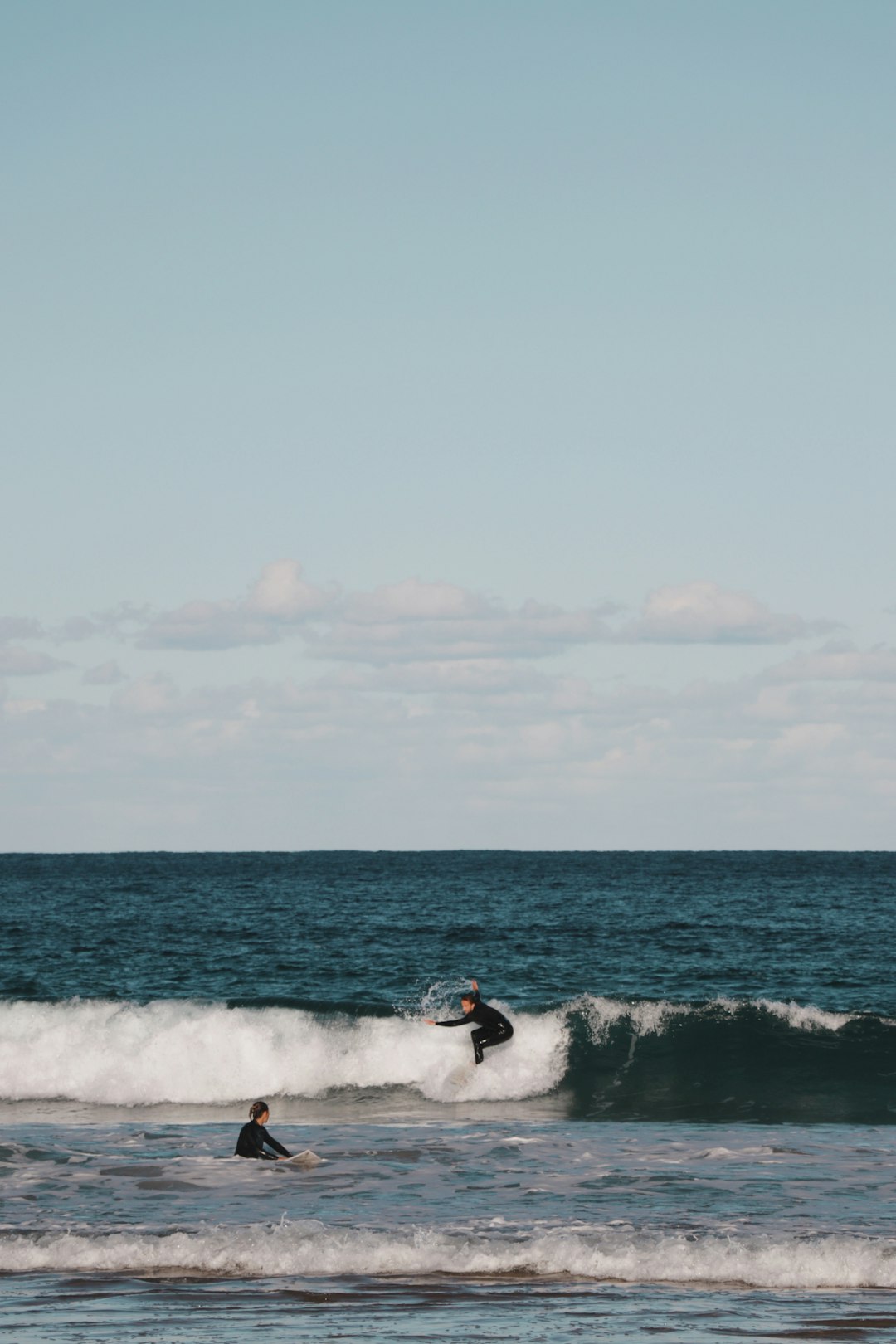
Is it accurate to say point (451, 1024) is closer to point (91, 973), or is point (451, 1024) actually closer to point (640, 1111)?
point (640, 1111)

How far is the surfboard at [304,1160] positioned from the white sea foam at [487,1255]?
388 cm

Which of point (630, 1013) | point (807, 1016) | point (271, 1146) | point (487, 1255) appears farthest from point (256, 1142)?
point (807, 1016)

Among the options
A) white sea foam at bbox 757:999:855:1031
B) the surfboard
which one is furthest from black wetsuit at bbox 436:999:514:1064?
white sea foam at bbox 757:999:855:1031

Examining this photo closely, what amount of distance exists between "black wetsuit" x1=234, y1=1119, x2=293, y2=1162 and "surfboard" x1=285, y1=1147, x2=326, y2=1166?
9 cm

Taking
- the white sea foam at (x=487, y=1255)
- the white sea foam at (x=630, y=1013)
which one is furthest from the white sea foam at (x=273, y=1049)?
the white sea foam at (x=487, y=1255)

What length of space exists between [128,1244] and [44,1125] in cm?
919

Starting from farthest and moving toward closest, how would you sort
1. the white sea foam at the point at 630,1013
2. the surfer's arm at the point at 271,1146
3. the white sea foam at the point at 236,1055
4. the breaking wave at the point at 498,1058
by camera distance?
the white sea foam at the point at 630,1013, the white sea foam at the point at 236,1055, the breaking wave at the point at 498,1058, the surfer's arm at the point at 271,1146

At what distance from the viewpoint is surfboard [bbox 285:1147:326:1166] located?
1884cm

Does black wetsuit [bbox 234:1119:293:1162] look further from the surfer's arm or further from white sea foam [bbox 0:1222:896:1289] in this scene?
white sea foam [bbox 0:1222:896:1289]

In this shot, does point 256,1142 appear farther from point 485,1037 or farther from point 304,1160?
point 485,1037

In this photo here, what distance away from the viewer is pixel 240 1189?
56.9ft

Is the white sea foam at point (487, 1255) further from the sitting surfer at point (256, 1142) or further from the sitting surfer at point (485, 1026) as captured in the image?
the sitting surfer at point (485, 1026)

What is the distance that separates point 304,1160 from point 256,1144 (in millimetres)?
724

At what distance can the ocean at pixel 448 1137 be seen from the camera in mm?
12578
